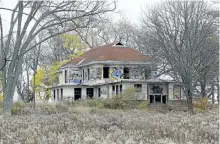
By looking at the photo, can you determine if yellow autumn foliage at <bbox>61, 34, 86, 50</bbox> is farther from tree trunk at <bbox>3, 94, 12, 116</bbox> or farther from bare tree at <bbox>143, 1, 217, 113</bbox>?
tree trunk at <bbox>3, 94, 12, 116</bbox>

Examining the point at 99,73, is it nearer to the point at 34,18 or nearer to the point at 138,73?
the point at 138,73

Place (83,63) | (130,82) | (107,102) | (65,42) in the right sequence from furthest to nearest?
(65,42) < (83,63) < (130,82) < (107,102)

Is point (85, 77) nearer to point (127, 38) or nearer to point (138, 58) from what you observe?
point (138, 58)

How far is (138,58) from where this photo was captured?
49.9 metres

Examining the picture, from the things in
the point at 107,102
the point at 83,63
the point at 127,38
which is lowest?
the point at 107,102

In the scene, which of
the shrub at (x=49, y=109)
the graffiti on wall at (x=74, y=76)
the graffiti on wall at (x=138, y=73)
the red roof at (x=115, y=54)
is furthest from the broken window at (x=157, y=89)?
the shrub at (x=49, y=109)

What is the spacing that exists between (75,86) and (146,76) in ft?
28.4

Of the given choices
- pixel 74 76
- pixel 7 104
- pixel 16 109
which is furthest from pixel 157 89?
pixel 7 104

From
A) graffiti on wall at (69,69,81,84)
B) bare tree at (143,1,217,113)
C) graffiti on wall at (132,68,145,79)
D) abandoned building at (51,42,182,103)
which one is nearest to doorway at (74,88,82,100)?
abandoned building at (51,42,182,103)

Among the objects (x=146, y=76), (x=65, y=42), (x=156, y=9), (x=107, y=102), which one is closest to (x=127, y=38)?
(x=65, y=42)

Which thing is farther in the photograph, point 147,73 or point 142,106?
point 147,73

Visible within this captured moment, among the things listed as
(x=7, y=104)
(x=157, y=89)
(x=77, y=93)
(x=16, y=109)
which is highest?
(x=157, y=89)

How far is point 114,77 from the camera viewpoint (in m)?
50.1

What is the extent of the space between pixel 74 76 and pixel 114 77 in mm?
7122
